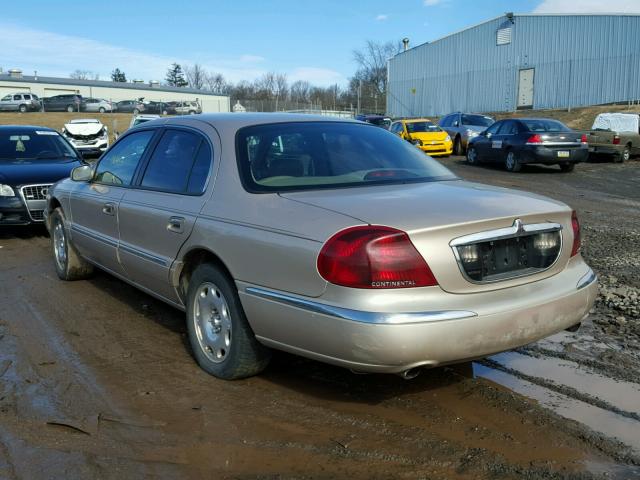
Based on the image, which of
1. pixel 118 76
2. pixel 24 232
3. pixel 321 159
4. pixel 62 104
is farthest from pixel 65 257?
pixel 118 76

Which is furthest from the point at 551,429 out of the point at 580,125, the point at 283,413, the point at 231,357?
the point at 580,125

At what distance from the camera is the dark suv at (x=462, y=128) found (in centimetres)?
2306

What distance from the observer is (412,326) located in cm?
293

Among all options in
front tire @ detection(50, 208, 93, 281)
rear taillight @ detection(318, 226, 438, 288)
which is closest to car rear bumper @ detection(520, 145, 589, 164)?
front tire @ detection(50, 208, 93, 281)

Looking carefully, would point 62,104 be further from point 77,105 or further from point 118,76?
point 118,76

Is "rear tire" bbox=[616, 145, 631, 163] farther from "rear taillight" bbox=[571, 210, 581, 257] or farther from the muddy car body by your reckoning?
"rear taillight" bbox=[571, 210, 581, 257]

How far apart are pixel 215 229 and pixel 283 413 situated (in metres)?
1.13

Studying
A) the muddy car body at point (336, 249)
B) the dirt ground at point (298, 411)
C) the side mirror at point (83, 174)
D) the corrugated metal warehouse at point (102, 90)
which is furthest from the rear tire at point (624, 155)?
the corrugated metal warehouse at point (102, 90)

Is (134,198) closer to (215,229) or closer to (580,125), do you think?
(215,229)

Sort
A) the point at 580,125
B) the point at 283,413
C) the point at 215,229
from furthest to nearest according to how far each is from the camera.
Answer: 1. the point at 580,125
2. the point at 215,229
3. the point at 283,413

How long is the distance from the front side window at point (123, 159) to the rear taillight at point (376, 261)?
8.05 ft

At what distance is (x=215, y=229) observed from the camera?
3697mm

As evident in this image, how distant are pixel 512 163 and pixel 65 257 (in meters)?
13.8

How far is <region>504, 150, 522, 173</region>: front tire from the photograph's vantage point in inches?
677
